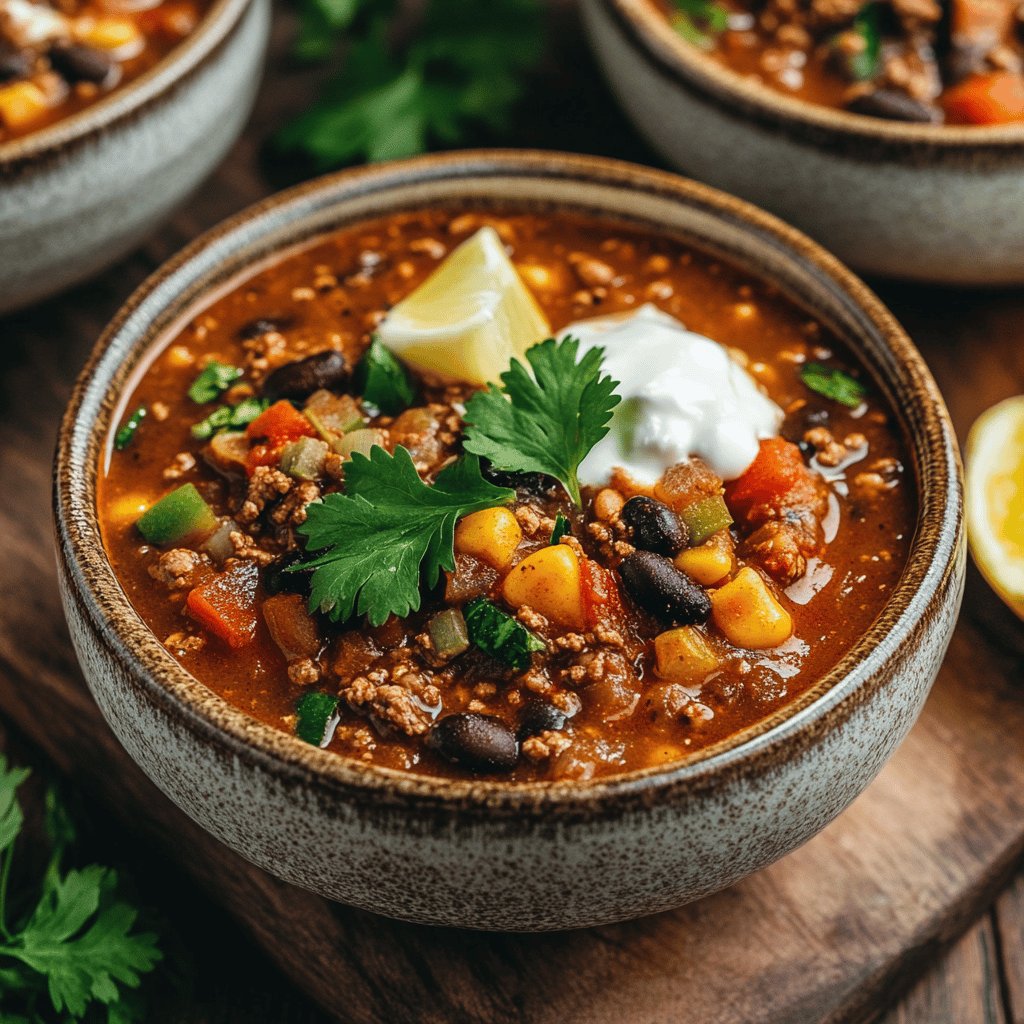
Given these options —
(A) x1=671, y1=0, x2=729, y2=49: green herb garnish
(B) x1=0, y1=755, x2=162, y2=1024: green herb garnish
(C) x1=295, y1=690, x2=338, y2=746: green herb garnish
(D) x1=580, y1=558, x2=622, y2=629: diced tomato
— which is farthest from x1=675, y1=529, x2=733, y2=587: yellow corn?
(A) x1=671, y1=0, x2=729, y2=49: green herb garnish

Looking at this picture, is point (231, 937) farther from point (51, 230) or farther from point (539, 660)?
point (51, 230)

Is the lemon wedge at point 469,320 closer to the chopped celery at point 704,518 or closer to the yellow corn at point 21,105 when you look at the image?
the chopped celery at point 704,518

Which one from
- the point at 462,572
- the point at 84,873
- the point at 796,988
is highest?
the point at 462,572

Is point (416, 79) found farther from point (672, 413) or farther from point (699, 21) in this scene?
point (672, 413)

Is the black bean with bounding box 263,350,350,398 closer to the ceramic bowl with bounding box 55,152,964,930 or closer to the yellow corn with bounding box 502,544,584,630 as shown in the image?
the ceramic bowl with bounding box 55,152,964,930

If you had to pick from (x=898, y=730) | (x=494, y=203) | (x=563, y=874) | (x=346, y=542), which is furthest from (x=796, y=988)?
(x=494, y=203)
